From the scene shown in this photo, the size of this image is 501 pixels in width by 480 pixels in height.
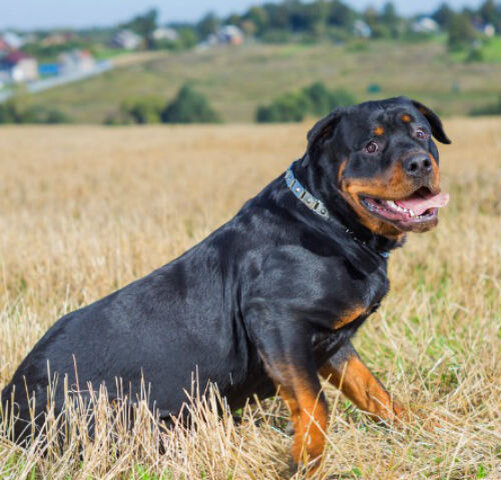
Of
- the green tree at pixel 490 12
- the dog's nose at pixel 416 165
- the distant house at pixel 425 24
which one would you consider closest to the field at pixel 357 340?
the dog's nose at pixel 416 165

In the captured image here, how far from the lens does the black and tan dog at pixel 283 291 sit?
3117mm

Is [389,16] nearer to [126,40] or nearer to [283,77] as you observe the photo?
[126,40]

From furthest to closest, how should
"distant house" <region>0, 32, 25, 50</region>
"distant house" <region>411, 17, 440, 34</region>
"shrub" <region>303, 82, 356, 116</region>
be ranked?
"distant house" <region>411, 17, 440, 34</region>
"distant house" <region>0, 32, 25, 50</region>
"shrub" <region>303, 82, 356, 116</region>

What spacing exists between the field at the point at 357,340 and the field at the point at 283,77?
167ft

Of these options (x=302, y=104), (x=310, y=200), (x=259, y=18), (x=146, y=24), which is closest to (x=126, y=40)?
(x=146, y=24)

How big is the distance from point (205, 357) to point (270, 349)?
0.35m

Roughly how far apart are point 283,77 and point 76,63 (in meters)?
42.0

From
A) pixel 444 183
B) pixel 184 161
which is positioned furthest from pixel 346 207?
pixel 184 161

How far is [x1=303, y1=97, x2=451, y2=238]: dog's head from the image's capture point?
313 centimetres

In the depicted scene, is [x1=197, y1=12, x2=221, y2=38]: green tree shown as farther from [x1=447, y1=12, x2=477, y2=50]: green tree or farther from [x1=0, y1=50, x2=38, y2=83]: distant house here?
[x1=447, y1=12, x2=477, y2=50]: green tree

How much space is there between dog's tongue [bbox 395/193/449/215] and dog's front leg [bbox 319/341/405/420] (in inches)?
34.0

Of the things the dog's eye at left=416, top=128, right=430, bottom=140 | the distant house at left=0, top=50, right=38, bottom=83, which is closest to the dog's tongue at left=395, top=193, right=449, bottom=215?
the dog's eye at left=416, top=128, right=430, bottom=140

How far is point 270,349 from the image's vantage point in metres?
3.11

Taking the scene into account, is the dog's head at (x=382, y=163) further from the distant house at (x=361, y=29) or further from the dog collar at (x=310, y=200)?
the distant house at (x=361, y=29)
